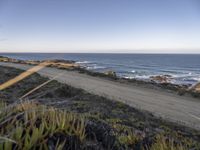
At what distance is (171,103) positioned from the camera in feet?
65.1

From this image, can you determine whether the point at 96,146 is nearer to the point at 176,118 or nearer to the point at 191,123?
the point at 191,123

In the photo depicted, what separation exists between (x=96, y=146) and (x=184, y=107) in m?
16.1

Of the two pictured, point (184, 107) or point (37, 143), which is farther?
point (184, 107)

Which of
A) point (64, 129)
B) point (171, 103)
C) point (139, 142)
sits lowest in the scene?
point (171, 103)

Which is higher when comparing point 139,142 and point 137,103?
point 139,142

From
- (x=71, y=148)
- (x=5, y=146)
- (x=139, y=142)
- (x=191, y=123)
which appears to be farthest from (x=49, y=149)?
(x=191, y=123)

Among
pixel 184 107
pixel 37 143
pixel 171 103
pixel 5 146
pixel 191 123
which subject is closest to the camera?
pixel 5 146

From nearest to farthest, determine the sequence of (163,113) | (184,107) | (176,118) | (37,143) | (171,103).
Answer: (37,143) → (176,118) → (163,113) → (184,107) → (171,103)

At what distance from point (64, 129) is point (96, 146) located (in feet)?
1.63

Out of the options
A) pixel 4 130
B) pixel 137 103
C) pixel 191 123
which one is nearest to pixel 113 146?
pixel 4 130

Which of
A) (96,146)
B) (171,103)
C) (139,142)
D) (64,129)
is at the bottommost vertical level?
(171,103)

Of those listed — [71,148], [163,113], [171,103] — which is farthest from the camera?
[171,103]

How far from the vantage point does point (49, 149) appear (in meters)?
2.82

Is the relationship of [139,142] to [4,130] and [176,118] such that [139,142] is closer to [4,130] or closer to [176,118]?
[4,130]
